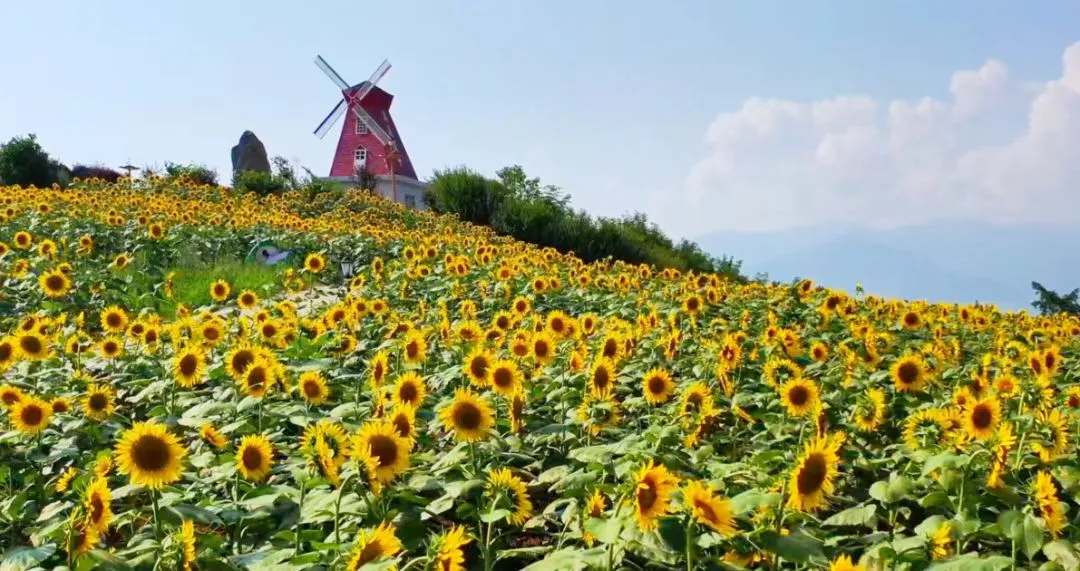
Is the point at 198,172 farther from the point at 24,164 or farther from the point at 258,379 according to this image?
the point at 258,379

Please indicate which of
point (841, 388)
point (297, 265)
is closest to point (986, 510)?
point (841, 388)

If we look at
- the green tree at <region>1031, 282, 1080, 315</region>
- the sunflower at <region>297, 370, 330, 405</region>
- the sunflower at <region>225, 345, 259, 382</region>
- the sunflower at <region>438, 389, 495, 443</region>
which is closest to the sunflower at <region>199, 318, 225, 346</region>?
the sunflower at <region>225, 345, 259, 382</region>

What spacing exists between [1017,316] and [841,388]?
5667mm

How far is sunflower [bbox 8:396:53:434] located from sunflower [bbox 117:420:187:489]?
1153 millimetres

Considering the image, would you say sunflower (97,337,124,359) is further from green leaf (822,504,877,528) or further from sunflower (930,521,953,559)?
sunflower (930,521,953,559)

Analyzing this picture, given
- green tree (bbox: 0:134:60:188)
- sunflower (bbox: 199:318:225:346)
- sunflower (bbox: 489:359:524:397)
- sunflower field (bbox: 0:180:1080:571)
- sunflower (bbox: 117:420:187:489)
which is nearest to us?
sunflower field (bbox: 0:180:1080:571)

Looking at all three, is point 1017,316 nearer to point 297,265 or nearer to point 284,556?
point 297,265

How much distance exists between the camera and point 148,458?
2.51 meters

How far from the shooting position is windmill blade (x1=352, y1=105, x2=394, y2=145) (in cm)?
4088

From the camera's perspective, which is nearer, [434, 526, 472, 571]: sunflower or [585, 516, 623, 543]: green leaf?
[434, 526, 472, 571]: sunflower

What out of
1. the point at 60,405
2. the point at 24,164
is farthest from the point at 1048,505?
the point at 24,164

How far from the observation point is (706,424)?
128 inches

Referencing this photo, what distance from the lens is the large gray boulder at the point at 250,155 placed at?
114ft

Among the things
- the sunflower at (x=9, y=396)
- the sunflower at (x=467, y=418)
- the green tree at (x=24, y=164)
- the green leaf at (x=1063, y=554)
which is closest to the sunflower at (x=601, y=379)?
the sunflower at (x=467, y=418)
